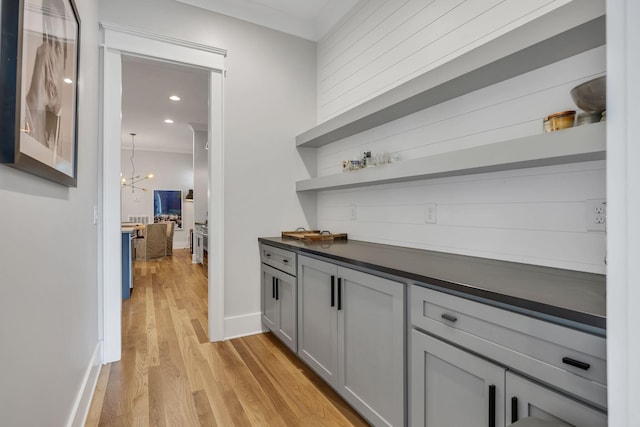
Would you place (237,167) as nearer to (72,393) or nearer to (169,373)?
(169,373)

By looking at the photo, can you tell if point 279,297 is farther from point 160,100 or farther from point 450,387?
point 160,100

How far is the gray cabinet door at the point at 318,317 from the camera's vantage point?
1.93 metres

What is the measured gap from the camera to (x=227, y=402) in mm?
1953

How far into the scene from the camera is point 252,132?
3.02 m

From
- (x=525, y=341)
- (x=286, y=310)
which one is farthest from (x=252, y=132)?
(x=525, y=341)

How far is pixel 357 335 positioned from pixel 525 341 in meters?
0.90

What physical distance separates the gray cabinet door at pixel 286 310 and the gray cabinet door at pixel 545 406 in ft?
5.14

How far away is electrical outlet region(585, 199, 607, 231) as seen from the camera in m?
1.28

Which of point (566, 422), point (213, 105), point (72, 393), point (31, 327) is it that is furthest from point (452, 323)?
point (213, 105)

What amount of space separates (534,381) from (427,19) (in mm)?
2063

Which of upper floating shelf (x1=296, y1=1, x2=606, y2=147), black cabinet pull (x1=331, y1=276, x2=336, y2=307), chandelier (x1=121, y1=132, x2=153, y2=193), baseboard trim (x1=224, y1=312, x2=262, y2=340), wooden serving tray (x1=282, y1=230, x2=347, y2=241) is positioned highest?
chandelier (x1=121, y1=132, x2=153, y2=193)

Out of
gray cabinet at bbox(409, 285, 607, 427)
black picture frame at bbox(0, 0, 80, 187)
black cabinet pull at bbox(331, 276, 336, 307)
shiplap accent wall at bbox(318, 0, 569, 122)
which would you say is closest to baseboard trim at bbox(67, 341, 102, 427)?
black picture frame at bbox(0, 0, 80, 187)

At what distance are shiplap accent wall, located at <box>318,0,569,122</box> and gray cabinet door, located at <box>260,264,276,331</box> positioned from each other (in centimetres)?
158

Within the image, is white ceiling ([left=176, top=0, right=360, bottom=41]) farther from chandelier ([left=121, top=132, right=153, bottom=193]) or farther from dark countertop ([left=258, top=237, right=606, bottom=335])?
chandelier ([left=121, top=132, right=153, bottom=193])
